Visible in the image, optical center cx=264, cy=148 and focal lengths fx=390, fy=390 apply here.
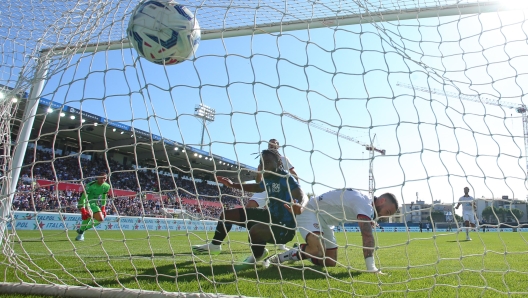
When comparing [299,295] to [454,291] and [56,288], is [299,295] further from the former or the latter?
[56,288]

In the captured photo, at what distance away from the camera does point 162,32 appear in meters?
3.08

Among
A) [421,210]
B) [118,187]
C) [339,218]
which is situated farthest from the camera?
[118,187]

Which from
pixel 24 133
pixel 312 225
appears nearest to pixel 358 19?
pixel 312 225

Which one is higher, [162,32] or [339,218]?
[162,32]

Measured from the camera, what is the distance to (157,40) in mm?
3076

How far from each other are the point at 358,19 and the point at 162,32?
6.50 ft

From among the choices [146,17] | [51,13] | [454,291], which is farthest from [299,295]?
[51,13]

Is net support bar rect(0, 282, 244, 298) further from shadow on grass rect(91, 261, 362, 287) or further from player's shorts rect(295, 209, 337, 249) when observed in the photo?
player's shorts rect(295, 209, 337, 249)

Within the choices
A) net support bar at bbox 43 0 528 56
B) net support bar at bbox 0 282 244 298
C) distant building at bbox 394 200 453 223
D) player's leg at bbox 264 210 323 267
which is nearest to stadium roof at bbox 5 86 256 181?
net support bar at bbox 43 0 528 56

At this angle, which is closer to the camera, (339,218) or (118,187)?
(339,218)

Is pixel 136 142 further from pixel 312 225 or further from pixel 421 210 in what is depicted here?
pixel 421 210

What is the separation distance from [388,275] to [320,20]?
2566mm

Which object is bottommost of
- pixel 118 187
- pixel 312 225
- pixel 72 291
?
pixel 72 291

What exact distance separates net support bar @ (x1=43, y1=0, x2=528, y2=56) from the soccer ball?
1.49 feet
